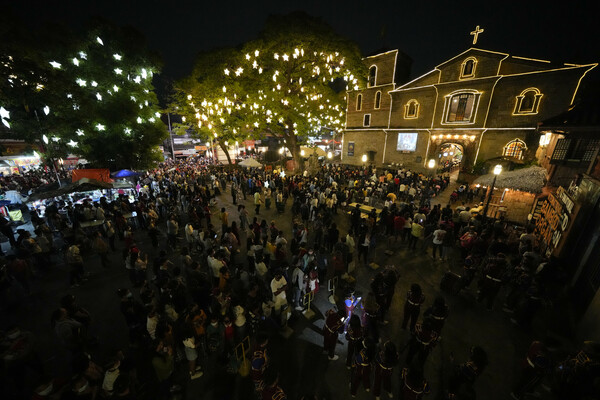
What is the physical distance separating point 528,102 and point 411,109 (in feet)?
30.6

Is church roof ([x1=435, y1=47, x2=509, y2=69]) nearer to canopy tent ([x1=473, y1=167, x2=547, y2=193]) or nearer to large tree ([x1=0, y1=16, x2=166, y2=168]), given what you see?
canopy tent ([x1=473, y1=167, x2=547, y2=193])

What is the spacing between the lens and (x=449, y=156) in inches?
1387

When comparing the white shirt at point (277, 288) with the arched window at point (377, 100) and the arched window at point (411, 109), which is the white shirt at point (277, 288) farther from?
the arched window at point (377, 100)

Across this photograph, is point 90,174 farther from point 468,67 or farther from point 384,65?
point 468,67

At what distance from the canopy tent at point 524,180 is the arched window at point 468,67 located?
1406 cm

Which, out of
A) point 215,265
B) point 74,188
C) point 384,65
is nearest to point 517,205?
point 215,265

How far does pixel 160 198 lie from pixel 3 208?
7.47 meters

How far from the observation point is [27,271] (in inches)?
275

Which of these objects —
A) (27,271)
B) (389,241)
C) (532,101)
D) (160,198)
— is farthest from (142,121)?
(532,101)

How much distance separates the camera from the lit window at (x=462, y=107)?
2127 centimetres

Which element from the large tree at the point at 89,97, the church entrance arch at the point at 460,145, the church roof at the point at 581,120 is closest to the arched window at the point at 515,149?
the church entrance arch at the point at 460,145

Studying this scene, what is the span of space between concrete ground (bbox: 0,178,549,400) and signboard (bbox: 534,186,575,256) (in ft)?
10.6

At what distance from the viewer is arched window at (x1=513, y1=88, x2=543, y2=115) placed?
18.2 metres

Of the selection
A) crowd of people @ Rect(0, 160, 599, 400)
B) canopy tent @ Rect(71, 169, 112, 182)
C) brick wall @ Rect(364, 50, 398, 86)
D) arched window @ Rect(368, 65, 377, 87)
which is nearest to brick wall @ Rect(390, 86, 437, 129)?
brick wall @ Rect(364, 50, 398, 86)
